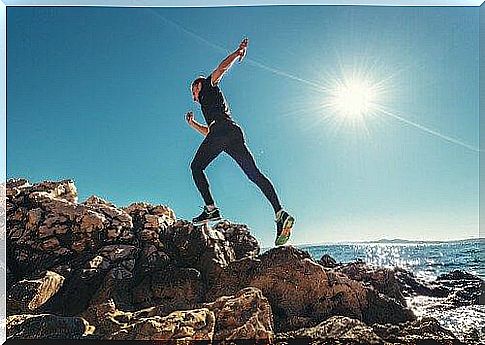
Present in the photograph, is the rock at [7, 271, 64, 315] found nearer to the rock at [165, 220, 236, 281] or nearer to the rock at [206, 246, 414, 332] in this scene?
the rock at [165, 220, 236, 281]

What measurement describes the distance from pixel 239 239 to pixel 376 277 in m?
1.15

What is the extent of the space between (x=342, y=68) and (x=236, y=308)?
214cm

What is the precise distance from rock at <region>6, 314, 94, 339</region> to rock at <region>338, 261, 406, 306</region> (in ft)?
6.93

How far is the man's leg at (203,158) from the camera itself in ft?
25.3

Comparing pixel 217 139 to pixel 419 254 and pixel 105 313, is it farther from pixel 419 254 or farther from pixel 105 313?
pixel 419 254

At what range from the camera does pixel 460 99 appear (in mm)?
7730

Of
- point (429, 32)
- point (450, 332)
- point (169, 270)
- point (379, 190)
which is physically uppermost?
point (429, 32)

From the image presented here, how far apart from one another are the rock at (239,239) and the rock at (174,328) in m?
0.62

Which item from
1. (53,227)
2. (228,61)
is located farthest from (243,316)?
(228,61)

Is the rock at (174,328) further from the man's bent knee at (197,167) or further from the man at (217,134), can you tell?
the man's bent knee at (197,167)

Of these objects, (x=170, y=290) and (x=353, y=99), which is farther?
(x=353, y=99)

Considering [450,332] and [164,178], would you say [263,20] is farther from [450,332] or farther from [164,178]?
[450,332]

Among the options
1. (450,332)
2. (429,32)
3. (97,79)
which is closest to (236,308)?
(450,332)

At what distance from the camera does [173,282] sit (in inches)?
297
